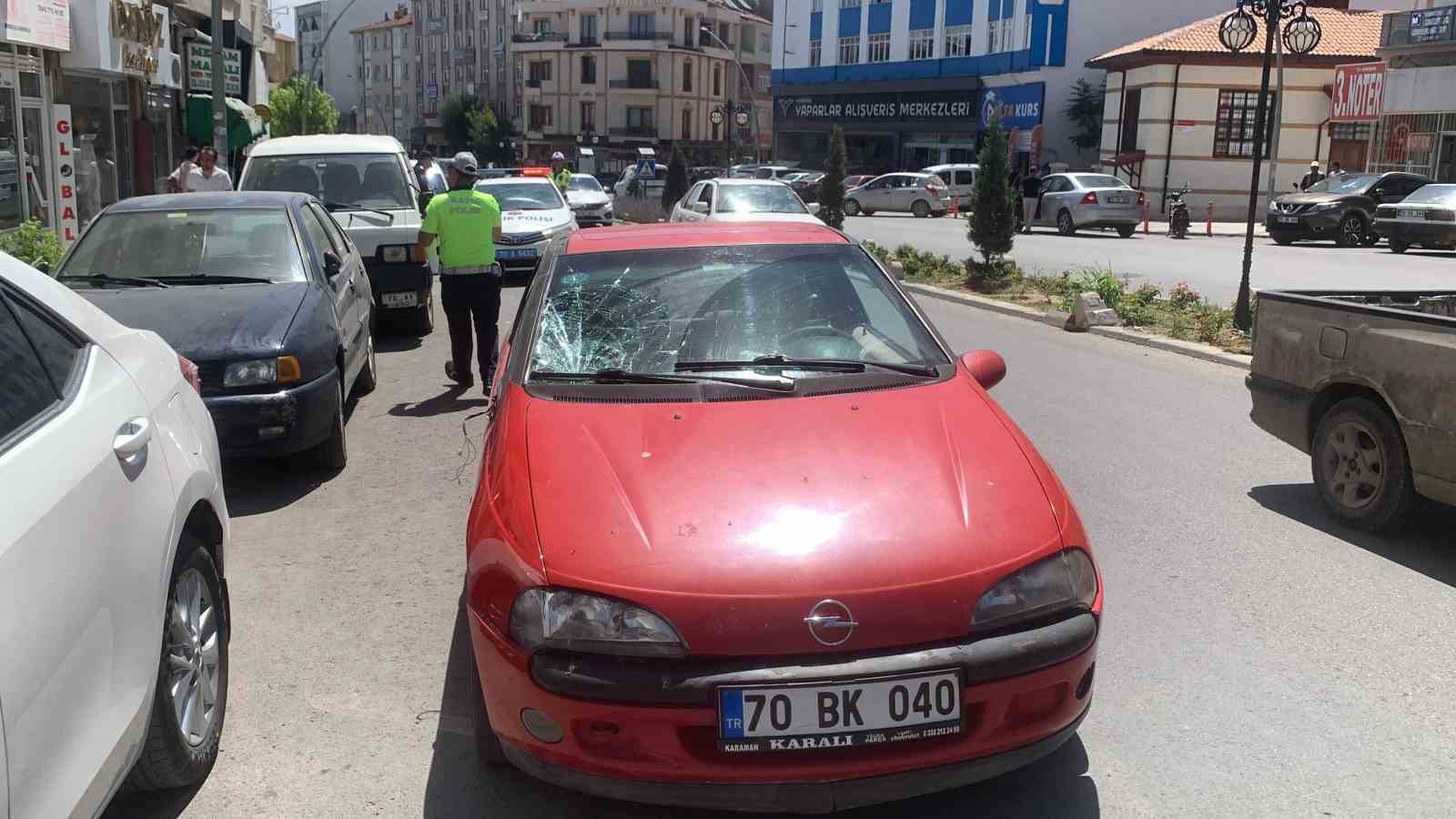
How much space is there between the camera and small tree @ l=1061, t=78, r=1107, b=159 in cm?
5166

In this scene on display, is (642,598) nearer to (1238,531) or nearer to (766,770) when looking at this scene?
(766,770)

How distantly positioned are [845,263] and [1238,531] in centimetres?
266

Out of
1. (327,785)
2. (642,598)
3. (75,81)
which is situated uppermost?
(75,81)

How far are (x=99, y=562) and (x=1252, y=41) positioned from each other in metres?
17.1

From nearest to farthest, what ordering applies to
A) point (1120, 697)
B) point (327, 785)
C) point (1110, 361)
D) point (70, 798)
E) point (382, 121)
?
point (70, 798) → point (327, 785) → point (1120, 697) → point (1110, 361) → point (382, 121)

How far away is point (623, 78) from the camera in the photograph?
88125 mm

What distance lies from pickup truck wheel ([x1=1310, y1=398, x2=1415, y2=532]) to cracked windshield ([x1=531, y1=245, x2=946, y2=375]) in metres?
2.75

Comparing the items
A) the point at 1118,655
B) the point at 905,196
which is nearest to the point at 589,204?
the point at 905,196

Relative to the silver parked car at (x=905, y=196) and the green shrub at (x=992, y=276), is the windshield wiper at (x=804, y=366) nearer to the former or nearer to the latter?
the green shrub at (x=992, y=276)

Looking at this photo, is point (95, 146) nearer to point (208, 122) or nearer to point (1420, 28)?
point (208, 122)

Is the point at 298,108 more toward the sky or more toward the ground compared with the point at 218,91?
more toward the sky

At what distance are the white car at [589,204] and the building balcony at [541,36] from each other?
66788 millimetres

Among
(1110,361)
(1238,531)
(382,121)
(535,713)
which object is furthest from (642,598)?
(382,121)

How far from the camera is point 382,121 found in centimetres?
10050
